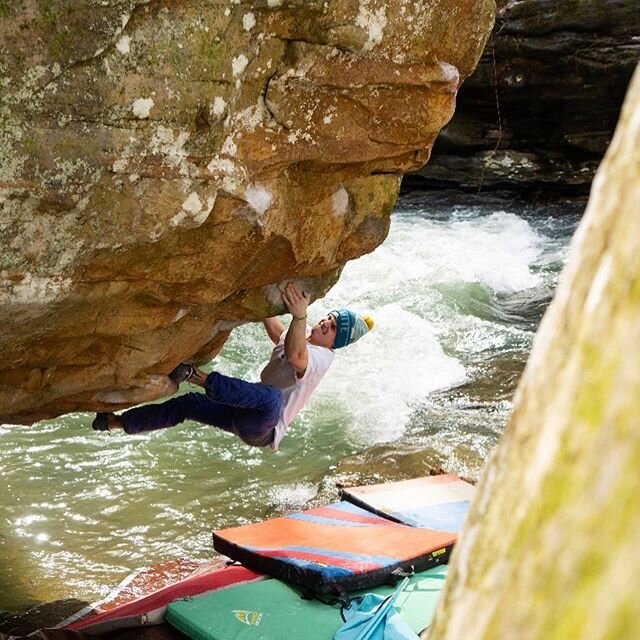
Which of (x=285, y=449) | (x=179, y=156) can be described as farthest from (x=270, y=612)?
(x=285, y=449)

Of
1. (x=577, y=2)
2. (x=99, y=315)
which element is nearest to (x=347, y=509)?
(x=99, y=315)

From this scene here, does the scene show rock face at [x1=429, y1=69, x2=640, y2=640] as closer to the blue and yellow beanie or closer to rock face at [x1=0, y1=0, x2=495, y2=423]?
rock face at [x1=0, y1=0, x2=495, y2=423]

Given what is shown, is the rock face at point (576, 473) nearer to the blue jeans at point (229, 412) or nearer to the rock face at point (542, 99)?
the blue jeans at point (229, 412)

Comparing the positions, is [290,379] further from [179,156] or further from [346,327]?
[179,156]

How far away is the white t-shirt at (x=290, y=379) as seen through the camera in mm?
5938

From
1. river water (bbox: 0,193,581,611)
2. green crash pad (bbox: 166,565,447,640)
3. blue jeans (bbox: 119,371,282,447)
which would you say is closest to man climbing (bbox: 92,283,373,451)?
blue jeans (bbox: 119,371,282,447)

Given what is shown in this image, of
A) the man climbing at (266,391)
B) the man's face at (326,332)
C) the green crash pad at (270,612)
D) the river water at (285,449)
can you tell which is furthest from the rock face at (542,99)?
the green crash pad at (270,612)

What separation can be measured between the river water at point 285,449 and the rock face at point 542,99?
4.57 m

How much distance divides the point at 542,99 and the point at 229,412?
13529 millimetres

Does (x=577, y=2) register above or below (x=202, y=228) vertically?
above

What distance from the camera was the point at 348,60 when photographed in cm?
423

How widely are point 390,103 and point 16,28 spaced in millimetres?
1767

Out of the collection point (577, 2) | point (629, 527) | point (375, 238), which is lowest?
point (375, 238)

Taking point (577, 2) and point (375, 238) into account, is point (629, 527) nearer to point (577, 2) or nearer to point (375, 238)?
point (375, 238)
